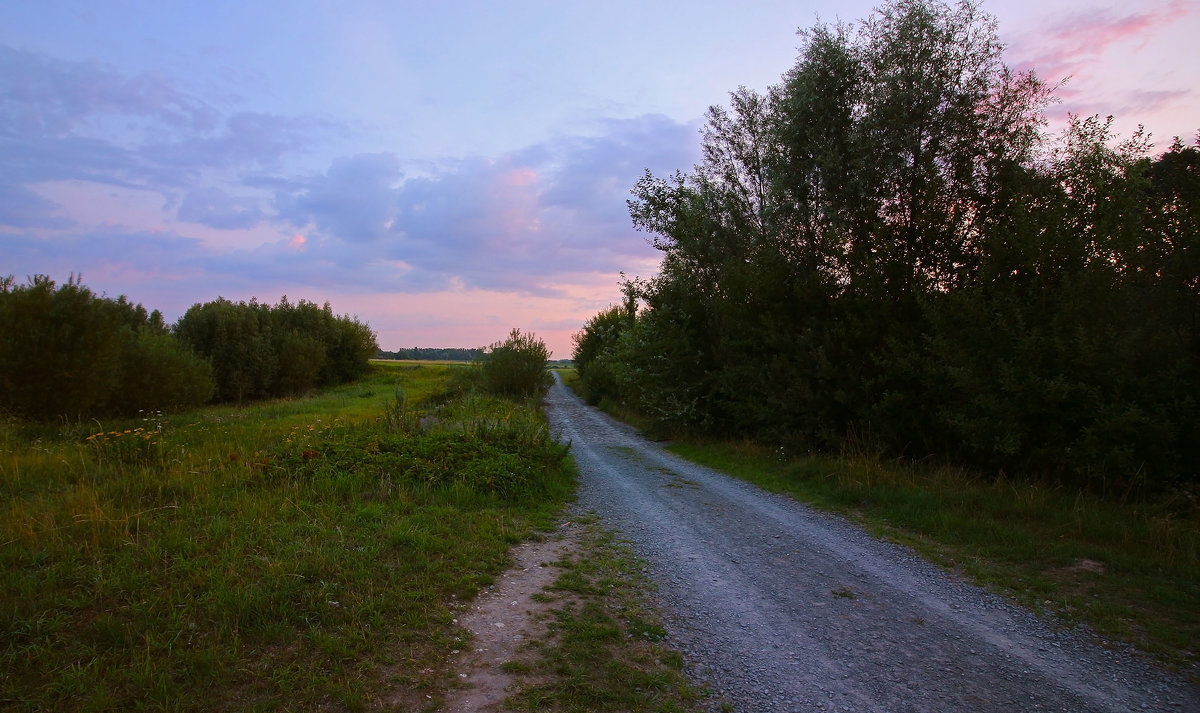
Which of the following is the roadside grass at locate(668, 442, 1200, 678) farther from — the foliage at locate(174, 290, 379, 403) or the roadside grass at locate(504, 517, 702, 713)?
the foliage at locate(174, 290, 379, 403)

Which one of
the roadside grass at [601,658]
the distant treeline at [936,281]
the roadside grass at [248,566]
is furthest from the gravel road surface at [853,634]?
the distant treeline at [936,281]

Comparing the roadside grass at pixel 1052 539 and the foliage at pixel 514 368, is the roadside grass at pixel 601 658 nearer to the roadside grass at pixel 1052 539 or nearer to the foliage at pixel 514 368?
the roadside grass at pixel 1052 539

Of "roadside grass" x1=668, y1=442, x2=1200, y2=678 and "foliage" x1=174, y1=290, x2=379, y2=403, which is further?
"foliage" x1=174, y1=290, x2=379, y2=403

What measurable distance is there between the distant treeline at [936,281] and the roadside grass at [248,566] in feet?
22.2

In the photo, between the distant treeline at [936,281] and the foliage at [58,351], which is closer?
the distant treeline at [936,281]

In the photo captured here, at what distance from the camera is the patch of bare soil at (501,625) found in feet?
11.1

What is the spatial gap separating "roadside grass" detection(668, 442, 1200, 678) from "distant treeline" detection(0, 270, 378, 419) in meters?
22.5

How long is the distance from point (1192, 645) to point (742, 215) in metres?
14.8

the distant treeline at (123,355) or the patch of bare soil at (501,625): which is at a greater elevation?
the distant treeline at (123,355)

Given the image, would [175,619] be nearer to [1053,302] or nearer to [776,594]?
[776,594]

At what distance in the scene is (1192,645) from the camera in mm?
4176

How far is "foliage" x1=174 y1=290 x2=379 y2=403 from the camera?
39062 mm

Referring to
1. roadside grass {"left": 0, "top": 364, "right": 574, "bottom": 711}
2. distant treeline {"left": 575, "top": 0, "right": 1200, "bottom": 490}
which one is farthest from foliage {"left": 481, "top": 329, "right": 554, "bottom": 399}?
roadside grass {"left": 0, "top": 364, "right": 574, "bottom": 711}

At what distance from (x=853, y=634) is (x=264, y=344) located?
45953 mm
